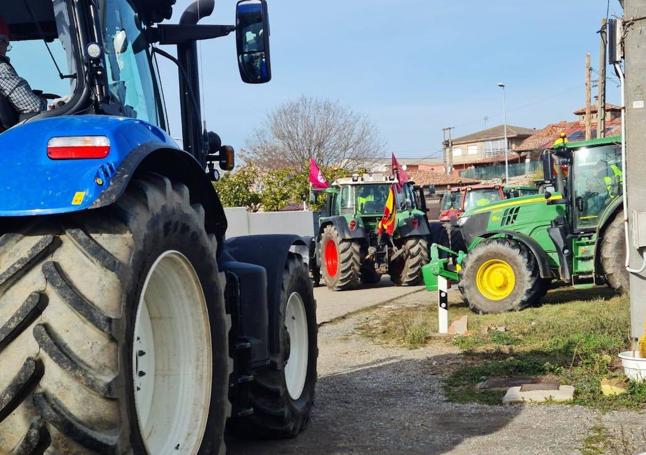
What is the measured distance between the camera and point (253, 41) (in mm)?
4645

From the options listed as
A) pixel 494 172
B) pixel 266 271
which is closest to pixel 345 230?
pixel 266 271

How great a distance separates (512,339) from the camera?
28.6 feet

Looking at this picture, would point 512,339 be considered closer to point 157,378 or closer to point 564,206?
point 564,206

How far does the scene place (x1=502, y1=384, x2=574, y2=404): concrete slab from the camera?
5.93 m

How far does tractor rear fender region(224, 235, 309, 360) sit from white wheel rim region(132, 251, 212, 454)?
0.78 metres

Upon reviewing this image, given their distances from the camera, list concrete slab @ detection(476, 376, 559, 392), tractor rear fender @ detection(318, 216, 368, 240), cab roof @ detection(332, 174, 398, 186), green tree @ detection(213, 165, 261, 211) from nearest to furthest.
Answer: concrete slab @ detection(476, 376, 559, 392)
tractor rear fender @ detection(318, 216, 368, 240)
cab roof @ detection(332, 174, 398, 186)
green tree @ detection(213, 165, 261, 211)

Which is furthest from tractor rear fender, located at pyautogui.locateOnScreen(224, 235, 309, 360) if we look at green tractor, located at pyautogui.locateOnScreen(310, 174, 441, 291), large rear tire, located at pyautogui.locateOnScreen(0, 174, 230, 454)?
green tractor, located at pyautogui.locateOnScreen(310, 174, 441, 291)

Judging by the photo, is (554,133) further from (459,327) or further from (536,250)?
(459,327)

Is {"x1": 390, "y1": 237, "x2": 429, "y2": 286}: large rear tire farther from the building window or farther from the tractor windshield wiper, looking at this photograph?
the building window

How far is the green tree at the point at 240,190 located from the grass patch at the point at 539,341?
53.0 feet

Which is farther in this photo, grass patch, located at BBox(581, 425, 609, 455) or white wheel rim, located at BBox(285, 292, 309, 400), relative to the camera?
white wheel rim, located at BBox(285, 292, 309, 400)

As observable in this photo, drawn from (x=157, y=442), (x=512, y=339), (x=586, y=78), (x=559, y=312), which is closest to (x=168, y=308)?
(x=157, y=442)

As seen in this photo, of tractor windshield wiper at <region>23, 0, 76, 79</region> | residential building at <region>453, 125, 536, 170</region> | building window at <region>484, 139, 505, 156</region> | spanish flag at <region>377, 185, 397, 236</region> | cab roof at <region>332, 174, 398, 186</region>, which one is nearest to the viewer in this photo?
tractor windshield wiper at <region>23, 0, 76, 79</region>

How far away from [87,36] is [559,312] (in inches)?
336
